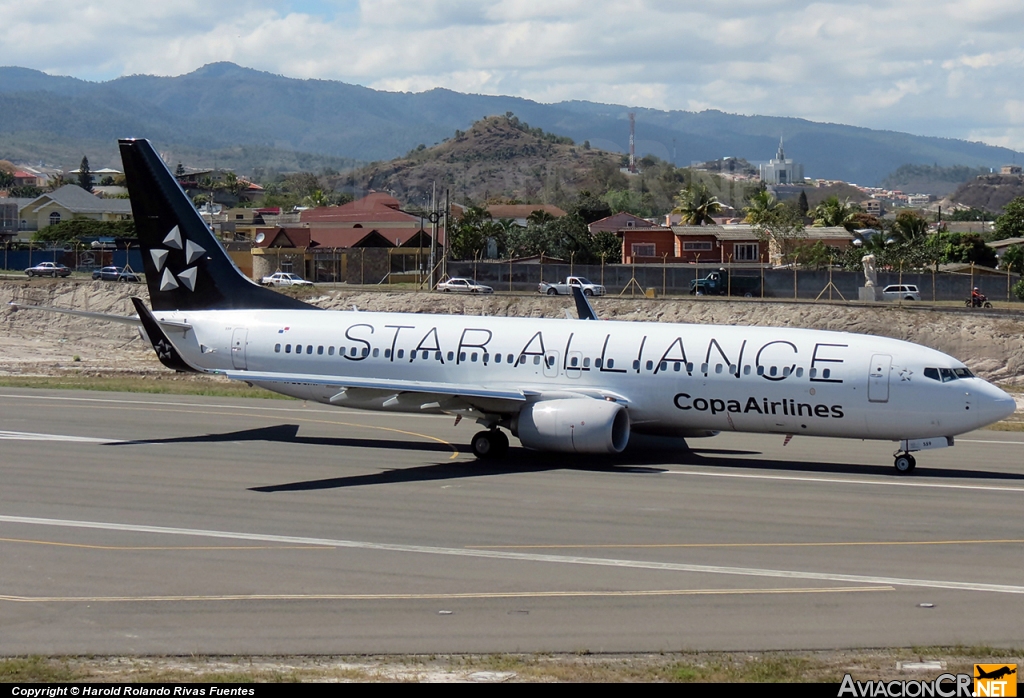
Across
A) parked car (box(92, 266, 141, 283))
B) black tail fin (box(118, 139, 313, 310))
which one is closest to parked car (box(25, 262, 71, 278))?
parked car (box(92, 266, 141, 283))

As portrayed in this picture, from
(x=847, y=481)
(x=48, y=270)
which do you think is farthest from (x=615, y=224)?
(x=847, y=481)

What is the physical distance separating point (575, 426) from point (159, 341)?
12.8 metres

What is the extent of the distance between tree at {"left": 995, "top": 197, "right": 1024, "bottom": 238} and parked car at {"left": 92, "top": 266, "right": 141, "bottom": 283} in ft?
282

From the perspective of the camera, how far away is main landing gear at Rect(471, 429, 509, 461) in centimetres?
3195

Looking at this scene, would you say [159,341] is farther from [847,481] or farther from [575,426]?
[847,481]

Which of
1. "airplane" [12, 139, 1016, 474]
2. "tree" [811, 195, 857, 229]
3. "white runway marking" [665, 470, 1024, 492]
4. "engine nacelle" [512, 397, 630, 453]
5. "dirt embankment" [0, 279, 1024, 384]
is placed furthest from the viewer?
"tree" [811, 195, 857, 229]

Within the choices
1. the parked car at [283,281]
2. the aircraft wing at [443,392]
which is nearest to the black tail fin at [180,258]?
the aircraft wing at [443,392]

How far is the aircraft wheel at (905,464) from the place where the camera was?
2998 centimetres

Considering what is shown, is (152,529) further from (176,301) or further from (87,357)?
(87,357)

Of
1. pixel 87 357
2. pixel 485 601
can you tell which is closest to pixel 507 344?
pixel 485 601

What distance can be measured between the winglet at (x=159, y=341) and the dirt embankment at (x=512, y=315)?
904 inches

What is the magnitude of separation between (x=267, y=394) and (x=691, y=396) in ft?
74.2

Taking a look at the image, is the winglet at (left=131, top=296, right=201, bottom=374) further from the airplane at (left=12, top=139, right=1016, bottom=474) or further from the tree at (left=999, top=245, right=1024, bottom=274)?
the tree at (left=999, top=245, right=1024, bottom=274)

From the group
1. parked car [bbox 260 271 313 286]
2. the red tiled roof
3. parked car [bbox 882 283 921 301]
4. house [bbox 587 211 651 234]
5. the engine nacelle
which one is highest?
the red tiled roof
